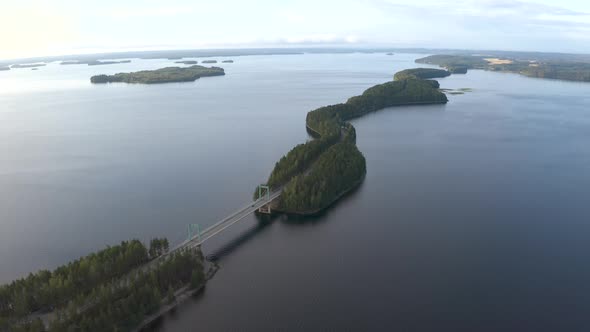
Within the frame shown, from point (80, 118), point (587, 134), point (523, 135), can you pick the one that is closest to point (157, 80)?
point (80, 118)

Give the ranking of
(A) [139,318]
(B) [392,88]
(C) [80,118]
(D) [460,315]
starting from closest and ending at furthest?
(A) [139,318] < (D) [460,315] < (C) [80,118] < (B) [392,88]

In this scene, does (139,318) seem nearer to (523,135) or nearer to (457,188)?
(457,188)

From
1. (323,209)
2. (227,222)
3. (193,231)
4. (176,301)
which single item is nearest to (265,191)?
(323,209)

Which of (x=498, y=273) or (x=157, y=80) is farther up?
(x=157, y=80)

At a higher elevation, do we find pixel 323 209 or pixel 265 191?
pixel 265 191

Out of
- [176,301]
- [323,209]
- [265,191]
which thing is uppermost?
[265,191]

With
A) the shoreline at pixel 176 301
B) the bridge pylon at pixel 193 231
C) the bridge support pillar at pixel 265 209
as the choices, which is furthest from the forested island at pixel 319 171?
the shoreline at pixel 176 301

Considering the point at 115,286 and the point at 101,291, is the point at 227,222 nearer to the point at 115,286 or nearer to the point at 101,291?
the point at 115,286
